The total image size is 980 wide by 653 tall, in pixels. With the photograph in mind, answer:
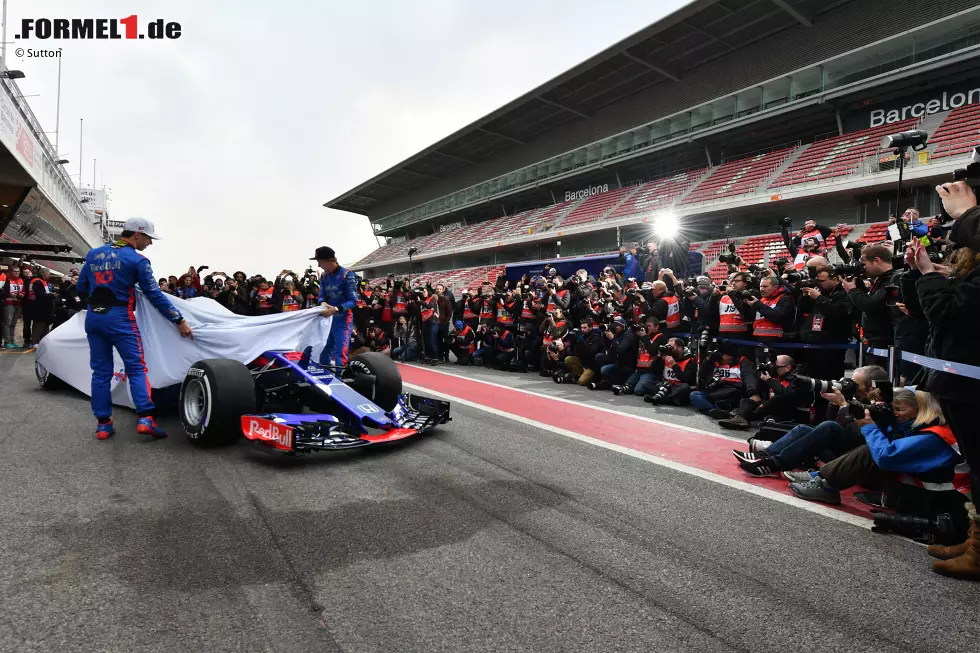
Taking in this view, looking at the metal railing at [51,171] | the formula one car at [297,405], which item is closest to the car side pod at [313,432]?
the formula one car at [297,405]

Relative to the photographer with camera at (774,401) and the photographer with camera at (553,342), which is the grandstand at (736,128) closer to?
the photographer with camera at (553,342)

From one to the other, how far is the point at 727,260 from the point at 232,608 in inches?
346

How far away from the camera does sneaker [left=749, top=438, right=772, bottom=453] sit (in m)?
4.43

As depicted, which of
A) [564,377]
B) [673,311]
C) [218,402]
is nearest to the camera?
[218,402]

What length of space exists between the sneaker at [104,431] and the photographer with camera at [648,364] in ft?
21.1

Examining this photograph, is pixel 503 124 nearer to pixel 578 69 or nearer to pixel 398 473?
pixel 578 69

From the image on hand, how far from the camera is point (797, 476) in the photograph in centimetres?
393

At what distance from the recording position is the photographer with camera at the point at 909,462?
3.05m

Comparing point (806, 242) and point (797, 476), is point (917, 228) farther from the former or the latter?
point (797, 476)

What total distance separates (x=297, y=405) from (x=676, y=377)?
5.09 meters

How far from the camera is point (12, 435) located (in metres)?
4.60

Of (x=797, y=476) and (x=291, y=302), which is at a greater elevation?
(x=291, y=302)

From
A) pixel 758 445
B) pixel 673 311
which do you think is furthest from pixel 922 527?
pixel 673 311

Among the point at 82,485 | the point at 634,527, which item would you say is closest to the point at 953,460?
the point at 634,527
